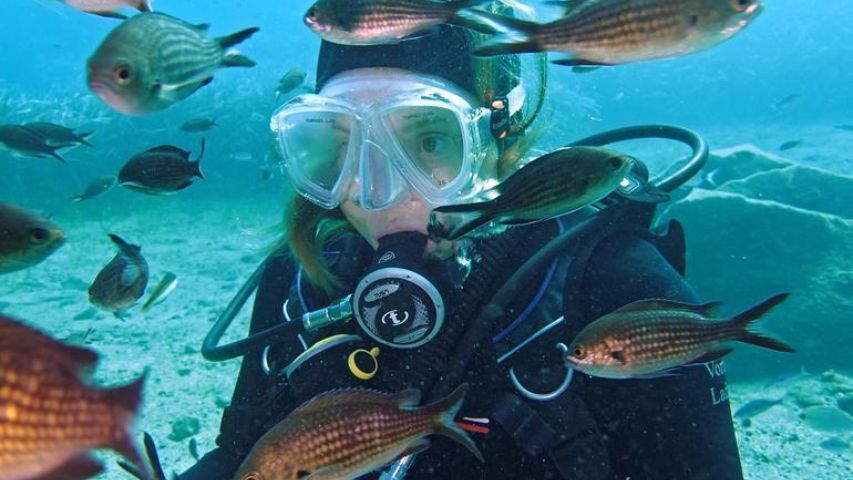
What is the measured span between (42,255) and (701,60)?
5203 cm

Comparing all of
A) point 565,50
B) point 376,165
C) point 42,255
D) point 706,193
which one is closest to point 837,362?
point 706,193

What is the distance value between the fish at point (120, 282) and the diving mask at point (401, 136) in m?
1.53

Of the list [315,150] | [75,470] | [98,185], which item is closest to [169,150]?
[315,150]

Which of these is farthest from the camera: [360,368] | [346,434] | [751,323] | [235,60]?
[360,368]

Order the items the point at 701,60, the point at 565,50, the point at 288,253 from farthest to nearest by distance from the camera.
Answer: the point at 701,60
the point at 288,253
the point at 565,50

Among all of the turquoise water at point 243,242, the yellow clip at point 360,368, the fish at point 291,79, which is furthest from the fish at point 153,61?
the fish at point 291,79

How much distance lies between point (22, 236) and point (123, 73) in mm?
875

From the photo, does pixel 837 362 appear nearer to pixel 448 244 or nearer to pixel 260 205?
pixel 448 244

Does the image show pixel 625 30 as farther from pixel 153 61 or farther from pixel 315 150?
pixel 315 150

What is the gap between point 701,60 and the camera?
45.4 meters

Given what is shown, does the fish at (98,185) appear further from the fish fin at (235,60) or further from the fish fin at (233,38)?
the fish fin at (233,38)

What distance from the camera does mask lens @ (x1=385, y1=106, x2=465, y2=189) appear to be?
3.05 metres

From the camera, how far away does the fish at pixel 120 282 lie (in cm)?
368

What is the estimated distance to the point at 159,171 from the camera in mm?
3146
